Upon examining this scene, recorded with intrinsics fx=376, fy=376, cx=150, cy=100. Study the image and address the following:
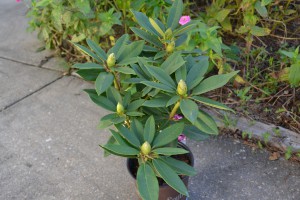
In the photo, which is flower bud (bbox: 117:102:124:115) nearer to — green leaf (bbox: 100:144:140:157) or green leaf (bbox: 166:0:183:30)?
green leaf (bbox: 100:144:140:157)

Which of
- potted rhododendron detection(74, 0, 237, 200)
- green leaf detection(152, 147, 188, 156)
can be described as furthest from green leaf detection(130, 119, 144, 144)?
green leaf detection(152, 147, 188, 156)

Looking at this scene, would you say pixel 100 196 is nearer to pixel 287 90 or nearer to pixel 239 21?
pixel 287 90

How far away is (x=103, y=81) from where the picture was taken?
1.33 metres

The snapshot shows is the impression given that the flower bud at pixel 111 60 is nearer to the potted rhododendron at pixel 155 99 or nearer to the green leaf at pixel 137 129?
the potted rhododendron at pixel 155 99

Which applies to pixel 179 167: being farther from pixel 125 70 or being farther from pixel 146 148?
pixel 125 70

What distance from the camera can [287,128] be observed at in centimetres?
227

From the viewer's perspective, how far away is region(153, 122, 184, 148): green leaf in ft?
4.32

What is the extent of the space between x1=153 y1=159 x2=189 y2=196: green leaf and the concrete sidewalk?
777mm

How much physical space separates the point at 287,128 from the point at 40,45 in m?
2.35

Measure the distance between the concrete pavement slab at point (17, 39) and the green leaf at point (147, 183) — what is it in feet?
7.51

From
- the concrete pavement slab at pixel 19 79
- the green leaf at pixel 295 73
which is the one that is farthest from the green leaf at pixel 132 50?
the concrete pavement slab at pixel 19 79

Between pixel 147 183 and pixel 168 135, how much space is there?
20cm

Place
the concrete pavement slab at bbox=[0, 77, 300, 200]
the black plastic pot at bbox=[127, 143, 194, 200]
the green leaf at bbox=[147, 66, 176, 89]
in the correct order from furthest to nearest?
the concrete pavement slab at bbox=[0, 77, 300, 200] < the black plastic pot at bbox=[127, 143, 194, 200] < the green leaf at bbox=[147, 66, 176, 89]

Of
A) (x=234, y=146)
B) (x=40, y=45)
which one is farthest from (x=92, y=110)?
(x=40, y=45)
